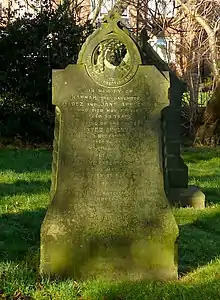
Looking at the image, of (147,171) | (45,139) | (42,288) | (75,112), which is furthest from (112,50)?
(45,139)

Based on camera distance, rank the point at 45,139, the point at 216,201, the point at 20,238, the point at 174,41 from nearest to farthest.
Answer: the point at 20,238, the point at 216,201, the point at 45,139, the point at 174,41

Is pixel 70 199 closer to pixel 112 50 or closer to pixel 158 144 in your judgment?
pixel 158 144

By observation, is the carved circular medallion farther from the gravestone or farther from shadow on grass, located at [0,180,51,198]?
shadow on grass, located at [0,180,51,198]

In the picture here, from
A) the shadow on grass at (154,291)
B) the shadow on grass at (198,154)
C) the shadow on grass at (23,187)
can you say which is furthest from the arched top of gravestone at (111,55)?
the shadow on grass at (198,154)

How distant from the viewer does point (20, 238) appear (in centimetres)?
660

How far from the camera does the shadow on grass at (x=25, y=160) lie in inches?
477

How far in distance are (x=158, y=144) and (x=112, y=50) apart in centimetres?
91

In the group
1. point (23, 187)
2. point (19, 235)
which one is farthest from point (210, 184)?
point (19, 235)

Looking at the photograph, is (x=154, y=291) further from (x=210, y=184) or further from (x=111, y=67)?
(x=210, y=184)

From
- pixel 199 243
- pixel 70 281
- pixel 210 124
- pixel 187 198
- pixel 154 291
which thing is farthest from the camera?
pixel 210 124

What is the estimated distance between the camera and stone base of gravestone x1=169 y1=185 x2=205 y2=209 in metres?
8.74

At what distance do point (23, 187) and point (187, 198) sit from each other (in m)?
2.59

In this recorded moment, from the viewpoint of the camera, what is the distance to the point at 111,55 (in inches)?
212

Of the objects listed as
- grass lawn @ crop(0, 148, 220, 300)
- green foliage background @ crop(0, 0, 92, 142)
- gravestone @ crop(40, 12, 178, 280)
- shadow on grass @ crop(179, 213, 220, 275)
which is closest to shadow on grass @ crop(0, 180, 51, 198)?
grass lawn @ crop(0, 148, 220, 300)
